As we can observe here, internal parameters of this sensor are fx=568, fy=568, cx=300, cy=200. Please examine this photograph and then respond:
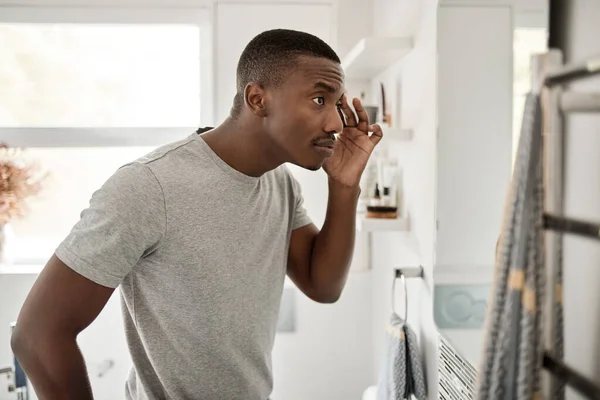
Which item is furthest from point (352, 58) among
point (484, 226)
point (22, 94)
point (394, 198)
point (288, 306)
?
point (22, 94)

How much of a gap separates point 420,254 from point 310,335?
0.89 metres

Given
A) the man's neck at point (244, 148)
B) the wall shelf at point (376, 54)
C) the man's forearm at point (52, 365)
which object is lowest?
the man's forearm at point (52, 365)

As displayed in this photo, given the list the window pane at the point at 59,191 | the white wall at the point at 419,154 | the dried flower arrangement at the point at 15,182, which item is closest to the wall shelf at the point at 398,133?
the white wall at the point at 419,154

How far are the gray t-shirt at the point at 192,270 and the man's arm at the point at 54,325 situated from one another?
0.05 meters

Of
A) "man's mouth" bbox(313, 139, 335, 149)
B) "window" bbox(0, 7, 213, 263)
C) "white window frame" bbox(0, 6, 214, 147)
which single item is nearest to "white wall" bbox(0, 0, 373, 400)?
"white window frame" bbox(0, 6, 214, 147)

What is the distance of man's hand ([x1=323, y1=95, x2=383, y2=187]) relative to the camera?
1.24m

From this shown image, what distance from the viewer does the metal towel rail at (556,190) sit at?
66 centimetres

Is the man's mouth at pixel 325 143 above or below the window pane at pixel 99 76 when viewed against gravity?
below

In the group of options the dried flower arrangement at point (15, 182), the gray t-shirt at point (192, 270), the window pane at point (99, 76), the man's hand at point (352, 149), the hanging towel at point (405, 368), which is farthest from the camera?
the window pane at point (99, 76)

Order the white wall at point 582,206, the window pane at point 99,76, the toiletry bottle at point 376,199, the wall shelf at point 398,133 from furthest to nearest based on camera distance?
the window pane at point 99,76 → the toiletry bottle at point 376,199 → the wall shelf at point 398,133 → the white wall at point 582,206

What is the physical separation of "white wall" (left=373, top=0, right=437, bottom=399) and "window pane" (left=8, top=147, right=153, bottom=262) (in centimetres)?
110

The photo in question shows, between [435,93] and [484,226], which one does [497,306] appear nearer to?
[484,226]

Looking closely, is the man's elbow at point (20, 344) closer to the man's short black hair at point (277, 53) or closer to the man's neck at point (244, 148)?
the man's neck at point (244, 148)

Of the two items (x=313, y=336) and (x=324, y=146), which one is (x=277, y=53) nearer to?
(x=324, y=146)
